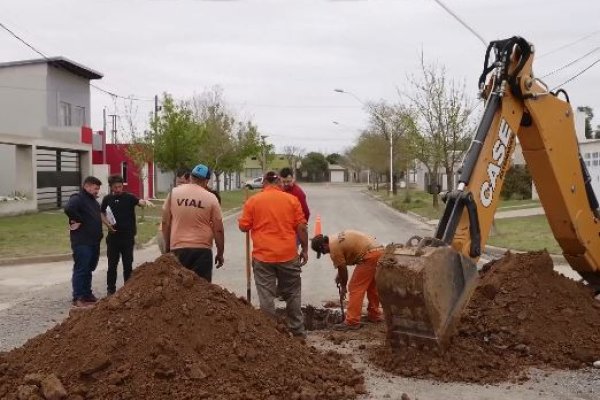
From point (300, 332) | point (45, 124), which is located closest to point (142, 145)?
point (45, 124)

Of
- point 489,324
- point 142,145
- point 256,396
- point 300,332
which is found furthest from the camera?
point 142,145

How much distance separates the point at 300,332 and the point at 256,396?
2.25 meters

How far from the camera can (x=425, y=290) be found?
5531 millimetres

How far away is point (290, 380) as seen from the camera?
551 centimetres

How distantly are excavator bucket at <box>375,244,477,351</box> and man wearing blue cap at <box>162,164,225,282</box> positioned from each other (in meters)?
2.29

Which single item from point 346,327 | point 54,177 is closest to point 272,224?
point 346,327

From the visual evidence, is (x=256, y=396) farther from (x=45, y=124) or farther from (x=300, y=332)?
(x=45, y=124)

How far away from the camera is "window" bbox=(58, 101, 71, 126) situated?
3709cm

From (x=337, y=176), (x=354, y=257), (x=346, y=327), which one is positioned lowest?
(x=346, y=327)

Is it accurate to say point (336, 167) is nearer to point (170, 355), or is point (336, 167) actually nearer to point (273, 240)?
point (273, 240)

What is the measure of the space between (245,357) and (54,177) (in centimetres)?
2788

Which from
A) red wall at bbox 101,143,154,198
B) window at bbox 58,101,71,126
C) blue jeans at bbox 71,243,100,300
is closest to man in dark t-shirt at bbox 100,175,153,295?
blue jeans at bbox 71,243,100,300

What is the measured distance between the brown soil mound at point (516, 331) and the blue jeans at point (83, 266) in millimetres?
4789

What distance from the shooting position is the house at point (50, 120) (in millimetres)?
31773
